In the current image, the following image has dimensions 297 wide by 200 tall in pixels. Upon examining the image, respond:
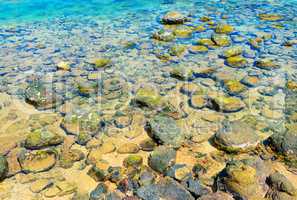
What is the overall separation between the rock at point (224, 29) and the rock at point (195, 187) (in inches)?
341

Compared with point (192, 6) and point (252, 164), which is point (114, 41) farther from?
point (252, 164)

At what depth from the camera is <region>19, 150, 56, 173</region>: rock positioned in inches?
257

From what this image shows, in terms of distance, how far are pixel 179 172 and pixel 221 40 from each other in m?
7.25

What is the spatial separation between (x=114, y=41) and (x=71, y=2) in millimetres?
10299

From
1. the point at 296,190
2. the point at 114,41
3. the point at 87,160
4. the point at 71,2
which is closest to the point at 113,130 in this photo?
the point at 87,160

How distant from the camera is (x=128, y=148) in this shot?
22.9 ft

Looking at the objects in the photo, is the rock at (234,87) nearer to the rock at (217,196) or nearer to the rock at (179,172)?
the rock at (179,172)

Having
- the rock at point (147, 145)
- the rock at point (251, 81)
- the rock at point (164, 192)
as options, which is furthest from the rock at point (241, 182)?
the rock at point (251, 81)

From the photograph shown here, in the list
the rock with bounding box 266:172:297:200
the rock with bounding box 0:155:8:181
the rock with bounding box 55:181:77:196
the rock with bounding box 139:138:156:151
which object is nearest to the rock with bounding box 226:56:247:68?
the rock with bounding box 139:138:156:151

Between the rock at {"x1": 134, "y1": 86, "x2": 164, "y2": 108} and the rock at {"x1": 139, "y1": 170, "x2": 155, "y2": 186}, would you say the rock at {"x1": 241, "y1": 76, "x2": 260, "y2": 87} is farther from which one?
the rock at {"x1": 139, "y1": 170, "x2": 155, "y2": 186}

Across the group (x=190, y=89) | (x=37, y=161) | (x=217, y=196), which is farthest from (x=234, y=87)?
(x=37, y=161)

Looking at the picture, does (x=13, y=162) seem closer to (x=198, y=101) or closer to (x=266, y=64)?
(x=198, y=101)

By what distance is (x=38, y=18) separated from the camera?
1831 cm

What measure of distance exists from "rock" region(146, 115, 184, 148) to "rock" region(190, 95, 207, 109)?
115cm
